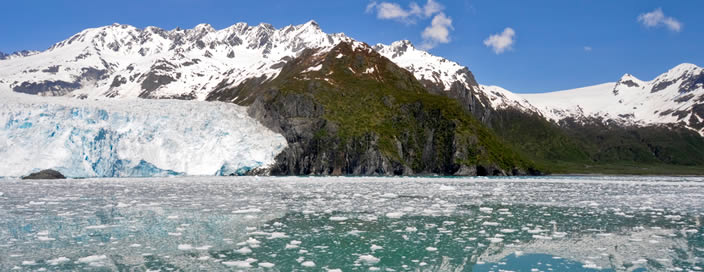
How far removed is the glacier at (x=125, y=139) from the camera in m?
71.6

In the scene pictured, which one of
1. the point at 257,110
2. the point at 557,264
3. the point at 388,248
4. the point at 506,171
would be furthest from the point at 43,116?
the point at 506,171

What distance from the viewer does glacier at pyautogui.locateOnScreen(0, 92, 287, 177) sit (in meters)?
71.6

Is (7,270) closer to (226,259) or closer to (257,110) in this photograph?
(226,259)

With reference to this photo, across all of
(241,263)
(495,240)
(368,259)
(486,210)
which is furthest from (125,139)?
(368,259)

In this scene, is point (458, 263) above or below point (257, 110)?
below

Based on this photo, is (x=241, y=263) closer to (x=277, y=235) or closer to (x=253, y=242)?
(x=253, y=242)

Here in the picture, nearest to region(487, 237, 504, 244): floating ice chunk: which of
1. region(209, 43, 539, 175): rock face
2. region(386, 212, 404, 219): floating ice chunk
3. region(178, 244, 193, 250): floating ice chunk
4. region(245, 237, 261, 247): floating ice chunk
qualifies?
region(386, 212, 404, 219): floating ice chunk

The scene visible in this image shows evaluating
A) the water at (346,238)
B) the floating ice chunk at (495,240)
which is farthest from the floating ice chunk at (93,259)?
the floating ice chunk at (495,240)

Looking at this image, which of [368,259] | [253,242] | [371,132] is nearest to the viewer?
[368,259]

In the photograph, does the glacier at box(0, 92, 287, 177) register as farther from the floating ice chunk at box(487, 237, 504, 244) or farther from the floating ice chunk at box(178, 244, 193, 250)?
the floating ice chunk at box(487, 237, 504, 244)

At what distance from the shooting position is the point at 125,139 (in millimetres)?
81750

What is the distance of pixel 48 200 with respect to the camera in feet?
106

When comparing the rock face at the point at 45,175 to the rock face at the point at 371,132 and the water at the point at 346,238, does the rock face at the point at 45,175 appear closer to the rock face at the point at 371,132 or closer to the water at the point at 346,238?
the rock face at the point at 371,132

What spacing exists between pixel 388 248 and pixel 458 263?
2851 mm
